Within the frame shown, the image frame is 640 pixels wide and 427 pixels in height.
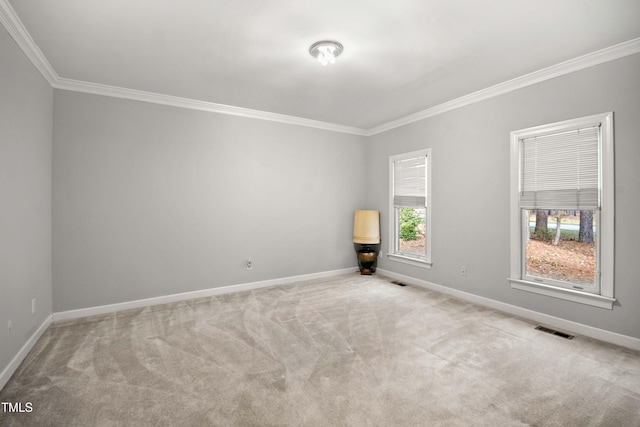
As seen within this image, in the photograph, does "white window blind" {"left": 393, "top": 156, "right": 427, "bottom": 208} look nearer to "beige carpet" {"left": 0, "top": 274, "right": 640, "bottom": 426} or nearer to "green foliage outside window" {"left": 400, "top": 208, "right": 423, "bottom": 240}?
"green foliage outside window" {"left": 400, "top": 208, "right": 423, "bottom": 240}

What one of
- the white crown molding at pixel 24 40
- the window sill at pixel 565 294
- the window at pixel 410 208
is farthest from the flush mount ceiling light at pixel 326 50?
the window sill at pixel 565 294

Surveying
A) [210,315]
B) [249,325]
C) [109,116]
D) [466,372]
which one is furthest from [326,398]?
[109,116]

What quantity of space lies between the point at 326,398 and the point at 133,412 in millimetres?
1206

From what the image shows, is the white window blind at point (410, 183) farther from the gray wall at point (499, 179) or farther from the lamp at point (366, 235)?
the lamp at point (366, 235)

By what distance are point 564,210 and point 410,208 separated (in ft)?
7.08

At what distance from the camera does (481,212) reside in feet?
13.2

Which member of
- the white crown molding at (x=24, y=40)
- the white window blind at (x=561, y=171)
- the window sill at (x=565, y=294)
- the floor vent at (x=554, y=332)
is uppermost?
the white crown molding at (x=24, y=40)

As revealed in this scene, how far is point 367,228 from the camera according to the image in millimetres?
5461

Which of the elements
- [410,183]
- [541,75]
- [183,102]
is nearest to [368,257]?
[410,183]

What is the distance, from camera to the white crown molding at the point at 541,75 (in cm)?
281

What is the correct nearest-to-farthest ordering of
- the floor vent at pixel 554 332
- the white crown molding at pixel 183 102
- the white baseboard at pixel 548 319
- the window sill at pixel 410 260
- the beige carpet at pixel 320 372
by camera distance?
the beige carpet at pixel 320 372 → the white baseboard at pixel 548 319 → the floor vent at pixel 554 332 → the white crown molding at pixel 183 102 → the window sill at pixel 410 260

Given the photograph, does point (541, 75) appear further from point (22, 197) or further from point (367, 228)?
point (22, 197)

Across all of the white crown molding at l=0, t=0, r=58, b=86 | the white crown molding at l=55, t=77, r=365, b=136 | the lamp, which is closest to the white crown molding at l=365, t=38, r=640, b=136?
the white crown molding at l=55, t=77, r=365, b=136

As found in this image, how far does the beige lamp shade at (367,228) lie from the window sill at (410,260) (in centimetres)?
38
